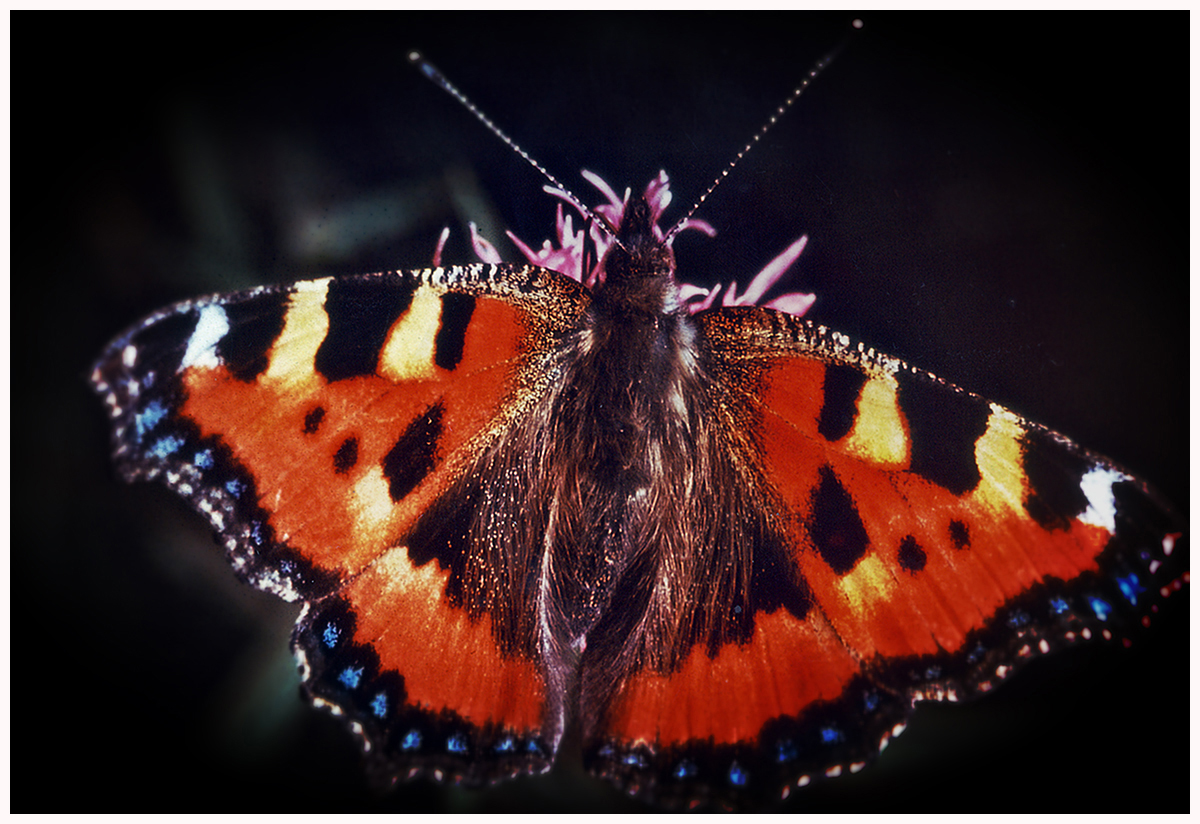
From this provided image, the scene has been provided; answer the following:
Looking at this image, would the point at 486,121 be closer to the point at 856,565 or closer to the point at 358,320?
the point at 358,320

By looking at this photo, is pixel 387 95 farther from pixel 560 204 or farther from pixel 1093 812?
pixel 1093 812

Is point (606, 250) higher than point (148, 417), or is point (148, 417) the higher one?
point (606, 250)

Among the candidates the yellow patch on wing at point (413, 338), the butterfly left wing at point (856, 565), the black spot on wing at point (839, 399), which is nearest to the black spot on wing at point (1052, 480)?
the butterfly left wing at point (856, 565)

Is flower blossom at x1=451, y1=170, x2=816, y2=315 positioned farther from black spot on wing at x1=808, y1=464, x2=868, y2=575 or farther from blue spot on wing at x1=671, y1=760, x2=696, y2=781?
blue spot on wing at x1=671, y1=760, x2=696, y2=781

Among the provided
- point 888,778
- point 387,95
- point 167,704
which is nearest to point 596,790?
point 888,778

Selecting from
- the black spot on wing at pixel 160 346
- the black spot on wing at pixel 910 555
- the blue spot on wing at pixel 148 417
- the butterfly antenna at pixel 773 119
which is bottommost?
the black spot on wing at pixel 910 555

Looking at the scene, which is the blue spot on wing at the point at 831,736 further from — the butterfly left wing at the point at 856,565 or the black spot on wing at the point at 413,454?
the black spot on wing at the point at 413,454

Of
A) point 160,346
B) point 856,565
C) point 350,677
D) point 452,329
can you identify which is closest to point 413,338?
point 452,329
